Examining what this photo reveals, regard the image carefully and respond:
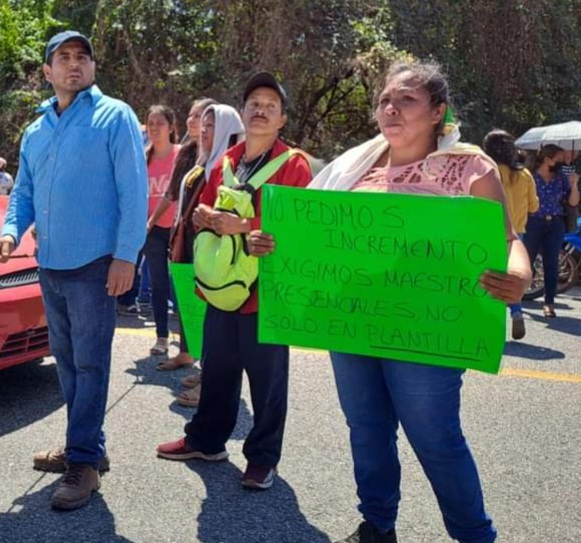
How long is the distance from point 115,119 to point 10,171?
1100 cm

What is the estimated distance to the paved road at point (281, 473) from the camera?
3365mm

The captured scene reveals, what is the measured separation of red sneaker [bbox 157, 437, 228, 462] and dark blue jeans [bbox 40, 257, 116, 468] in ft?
1.47

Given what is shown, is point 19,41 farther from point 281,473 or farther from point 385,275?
point 385,275

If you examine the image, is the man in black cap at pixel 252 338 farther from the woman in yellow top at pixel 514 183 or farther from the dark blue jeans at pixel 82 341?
the woman in yellow top at pixel 514 183

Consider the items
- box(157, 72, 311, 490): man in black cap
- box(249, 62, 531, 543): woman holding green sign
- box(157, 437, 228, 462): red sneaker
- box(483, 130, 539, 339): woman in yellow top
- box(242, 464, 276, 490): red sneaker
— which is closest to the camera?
box(249, 62, 531, 543): woman holding green sign

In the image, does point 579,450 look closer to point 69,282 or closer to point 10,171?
point 69,282

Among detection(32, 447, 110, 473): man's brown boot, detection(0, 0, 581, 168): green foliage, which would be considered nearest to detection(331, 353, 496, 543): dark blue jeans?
detection(32, 447, 110, 473): man's brown boot

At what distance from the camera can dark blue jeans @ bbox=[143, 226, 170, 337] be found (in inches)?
231

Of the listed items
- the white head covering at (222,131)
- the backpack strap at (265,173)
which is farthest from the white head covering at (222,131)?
the backpack strap at (265,173)

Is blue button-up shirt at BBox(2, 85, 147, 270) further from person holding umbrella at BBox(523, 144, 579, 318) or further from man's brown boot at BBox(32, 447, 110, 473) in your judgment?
person holding umbrella at BBox(523, 144, 579, 318)

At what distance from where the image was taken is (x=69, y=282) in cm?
349

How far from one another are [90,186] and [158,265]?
2.46 m

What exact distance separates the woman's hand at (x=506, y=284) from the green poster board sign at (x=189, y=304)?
1985 mm

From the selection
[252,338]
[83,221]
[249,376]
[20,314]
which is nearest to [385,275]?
[252,338]
